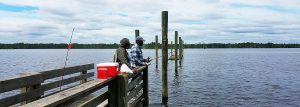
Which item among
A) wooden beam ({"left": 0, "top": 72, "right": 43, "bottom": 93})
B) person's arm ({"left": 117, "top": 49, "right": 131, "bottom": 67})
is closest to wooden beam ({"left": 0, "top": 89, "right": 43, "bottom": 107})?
wooden beam ({"left": 0, "top": 72, "right": 43, "bottom": 93})

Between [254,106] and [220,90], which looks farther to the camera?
[220,90]

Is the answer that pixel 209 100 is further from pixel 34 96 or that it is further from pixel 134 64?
pixel 34 96

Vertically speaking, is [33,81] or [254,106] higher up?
[33,81]

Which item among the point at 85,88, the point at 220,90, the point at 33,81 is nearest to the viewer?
the point at 85,88

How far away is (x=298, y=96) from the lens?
19.7 metres

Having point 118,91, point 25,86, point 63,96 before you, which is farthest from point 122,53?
point 63,96

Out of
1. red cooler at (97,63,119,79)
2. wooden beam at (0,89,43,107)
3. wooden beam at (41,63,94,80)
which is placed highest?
red cooler at (97,63,119,79)

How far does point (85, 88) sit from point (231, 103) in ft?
41.9

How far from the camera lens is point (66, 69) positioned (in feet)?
31.8

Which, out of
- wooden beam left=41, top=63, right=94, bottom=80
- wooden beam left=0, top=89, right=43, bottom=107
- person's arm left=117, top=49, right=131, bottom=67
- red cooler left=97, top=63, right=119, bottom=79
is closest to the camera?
wooden beam left=0, top=89, right=43, bottom=107

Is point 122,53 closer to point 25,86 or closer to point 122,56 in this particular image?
point 122,56

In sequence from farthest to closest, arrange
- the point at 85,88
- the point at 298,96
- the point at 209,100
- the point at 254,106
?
the point at 298,96
the point at 209,100
the point at 254,106
the point at 85,88

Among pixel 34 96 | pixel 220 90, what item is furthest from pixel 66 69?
pixel 220 90

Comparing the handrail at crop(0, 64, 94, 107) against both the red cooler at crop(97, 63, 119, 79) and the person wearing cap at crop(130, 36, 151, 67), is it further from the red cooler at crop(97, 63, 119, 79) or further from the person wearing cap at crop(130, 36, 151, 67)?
the person wearing cap at crop(130, 36, 151, 67)
